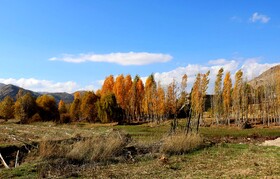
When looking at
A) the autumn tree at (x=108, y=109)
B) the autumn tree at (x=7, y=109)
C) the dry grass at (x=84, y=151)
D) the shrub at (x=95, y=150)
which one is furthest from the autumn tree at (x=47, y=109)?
the dry grass at (x=84, y=151)

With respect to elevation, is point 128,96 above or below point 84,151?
above

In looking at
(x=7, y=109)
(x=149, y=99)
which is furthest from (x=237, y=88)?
(x=7, y=109)

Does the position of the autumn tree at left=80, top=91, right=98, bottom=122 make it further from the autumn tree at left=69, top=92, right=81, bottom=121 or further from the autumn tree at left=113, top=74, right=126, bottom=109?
the autumn tree at left=113, top=74, right=126, bottom=109

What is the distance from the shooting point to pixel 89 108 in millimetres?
76125

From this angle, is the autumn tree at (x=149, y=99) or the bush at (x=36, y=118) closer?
the bush at (x=36, y=118)

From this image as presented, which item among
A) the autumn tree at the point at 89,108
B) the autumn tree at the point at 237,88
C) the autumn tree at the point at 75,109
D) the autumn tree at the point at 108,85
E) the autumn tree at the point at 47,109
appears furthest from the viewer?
the autumn tree at the point at 108,85

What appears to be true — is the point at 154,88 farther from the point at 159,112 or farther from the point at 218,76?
the point at 218,76

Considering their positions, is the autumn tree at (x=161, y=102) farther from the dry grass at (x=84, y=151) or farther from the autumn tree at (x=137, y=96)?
the dry grass at (x=84, y=151)

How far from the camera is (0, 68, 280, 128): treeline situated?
211ft

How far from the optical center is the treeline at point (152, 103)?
64.2m

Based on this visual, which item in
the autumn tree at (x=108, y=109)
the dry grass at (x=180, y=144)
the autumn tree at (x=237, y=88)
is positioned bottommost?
the dry grass at (x=180, y=144)

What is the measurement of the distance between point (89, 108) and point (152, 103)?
48.3 feet

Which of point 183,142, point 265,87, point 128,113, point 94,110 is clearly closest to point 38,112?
point 94,110

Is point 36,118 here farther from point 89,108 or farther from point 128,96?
point 128,96
